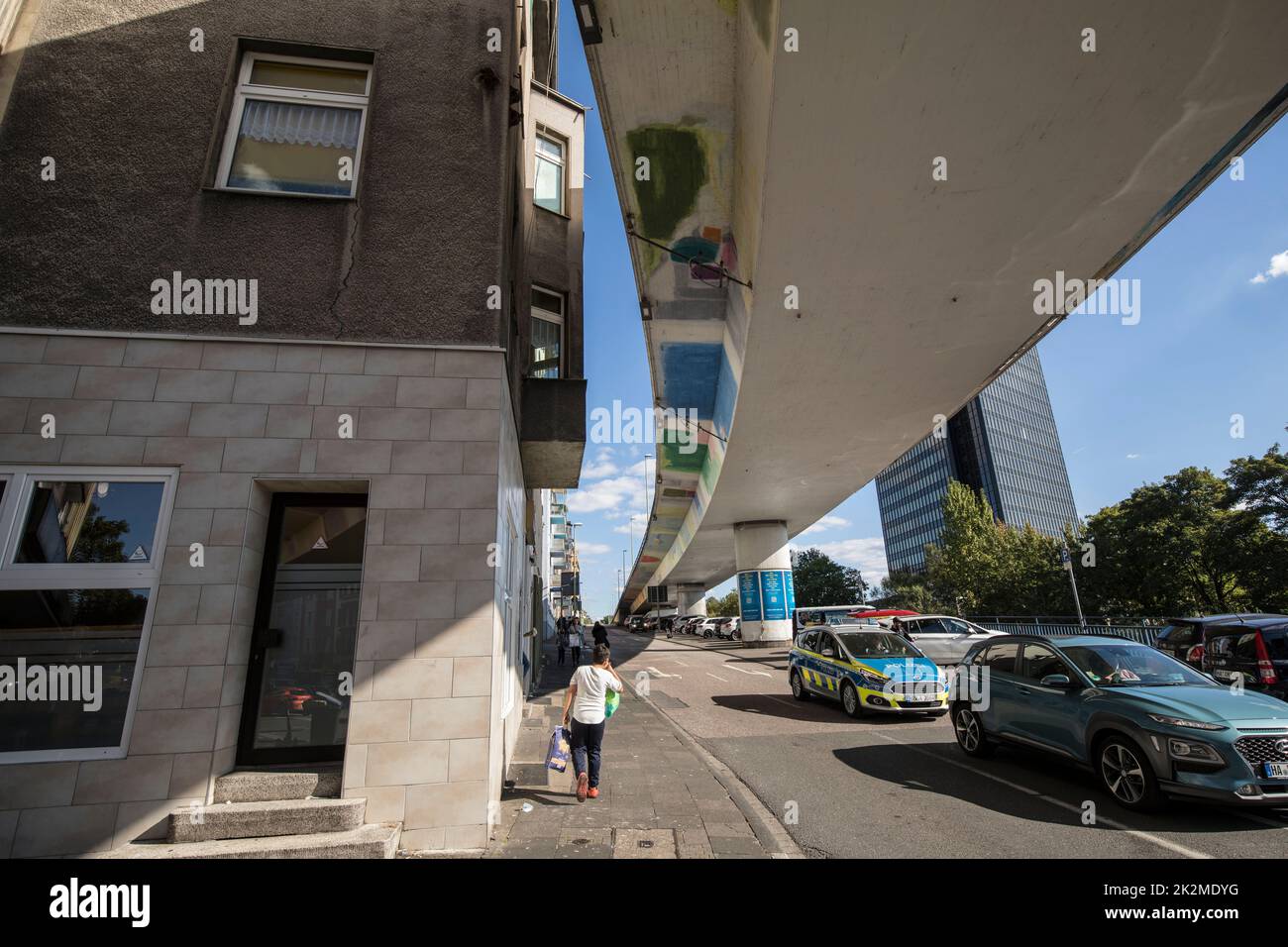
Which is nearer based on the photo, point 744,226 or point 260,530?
point 260,530

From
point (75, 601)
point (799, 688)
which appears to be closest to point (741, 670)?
point (799, 688)

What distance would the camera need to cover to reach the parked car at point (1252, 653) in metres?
8.75

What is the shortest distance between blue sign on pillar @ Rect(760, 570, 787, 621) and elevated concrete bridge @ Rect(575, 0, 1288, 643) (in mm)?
15837

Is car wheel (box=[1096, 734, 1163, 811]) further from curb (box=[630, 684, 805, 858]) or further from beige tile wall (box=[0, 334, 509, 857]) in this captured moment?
beige tile wall (box=[0, 334, 509, 857])

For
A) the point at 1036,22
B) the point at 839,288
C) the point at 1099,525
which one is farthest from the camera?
the point at 1099,525

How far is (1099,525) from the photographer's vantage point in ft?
102

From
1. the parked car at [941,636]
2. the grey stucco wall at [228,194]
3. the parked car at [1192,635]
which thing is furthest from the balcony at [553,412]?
the parked car at [941,636]

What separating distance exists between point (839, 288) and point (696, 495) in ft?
67.8

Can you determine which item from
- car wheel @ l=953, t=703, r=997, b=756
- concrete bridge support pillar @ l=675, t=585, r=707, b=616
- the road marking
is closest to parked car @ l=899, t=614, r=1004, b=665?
the road marking

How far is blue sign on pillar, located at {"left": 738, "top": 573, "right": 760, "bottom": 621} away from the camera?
3048 centimetres

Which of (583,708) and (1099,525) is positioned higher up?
(1099,525)

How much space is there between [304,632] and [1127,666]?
8261mm
